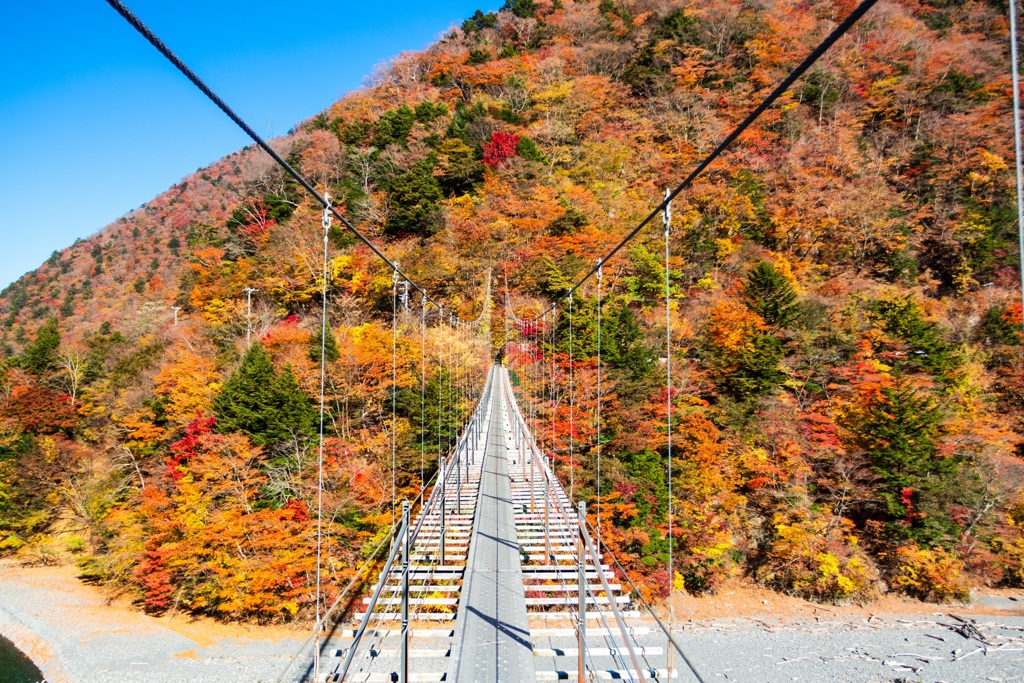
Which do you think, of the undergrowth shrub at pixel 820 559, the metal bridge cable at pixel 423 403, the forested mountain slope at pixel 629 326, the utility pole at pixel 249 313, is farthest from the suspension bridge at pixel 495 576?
the utility pole at pixel 249 313

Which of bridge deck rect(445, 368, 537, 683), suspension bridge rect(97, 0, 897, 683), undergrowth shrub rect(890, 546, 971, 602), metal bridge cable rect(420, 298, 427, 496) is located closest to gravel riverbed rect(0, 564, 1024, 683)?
undergrowth shrub rect(890, 546, 971, 602)

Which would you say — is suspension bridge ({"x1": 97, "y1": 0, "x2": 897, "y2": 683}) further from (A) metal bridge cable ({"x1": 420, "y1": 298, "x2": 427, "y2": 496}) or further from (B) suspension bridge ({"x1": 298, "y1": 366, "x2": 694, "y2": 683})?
(A) metal bridge cable ({"x1": 420, "y1": 298, "x2": 427, "y2": 496})

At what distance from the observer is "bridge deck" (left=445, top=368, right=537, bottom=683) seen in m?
2.63

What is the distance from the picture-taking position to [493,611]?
3227 millimetres

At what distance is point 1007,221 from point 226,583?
2634 centimetres

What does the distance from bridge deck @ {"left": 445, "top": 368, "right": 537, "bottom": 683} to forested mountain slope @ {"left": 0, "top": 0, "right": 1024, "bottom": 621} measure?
6429mm

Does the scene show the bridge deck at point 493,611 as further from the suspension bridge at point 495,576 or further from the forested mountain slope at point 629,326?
the forested mountain slope at point 629,326

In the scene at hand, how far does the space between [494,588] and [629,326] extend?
10.2 metres

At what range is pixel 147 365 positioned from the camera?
50.4ft

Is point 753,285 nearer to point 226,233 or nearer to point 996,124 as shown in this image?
point 996,124

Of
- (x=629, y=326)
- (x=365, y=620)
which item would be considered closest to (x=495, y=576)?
(x=365, y=620)

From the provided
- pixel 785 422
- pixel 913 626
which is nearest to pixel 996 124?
pixel 785 422

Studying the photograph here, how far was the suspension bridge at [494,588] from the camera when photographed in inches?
99.9

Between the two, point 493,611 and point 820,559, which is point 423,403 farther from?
point 820,559
